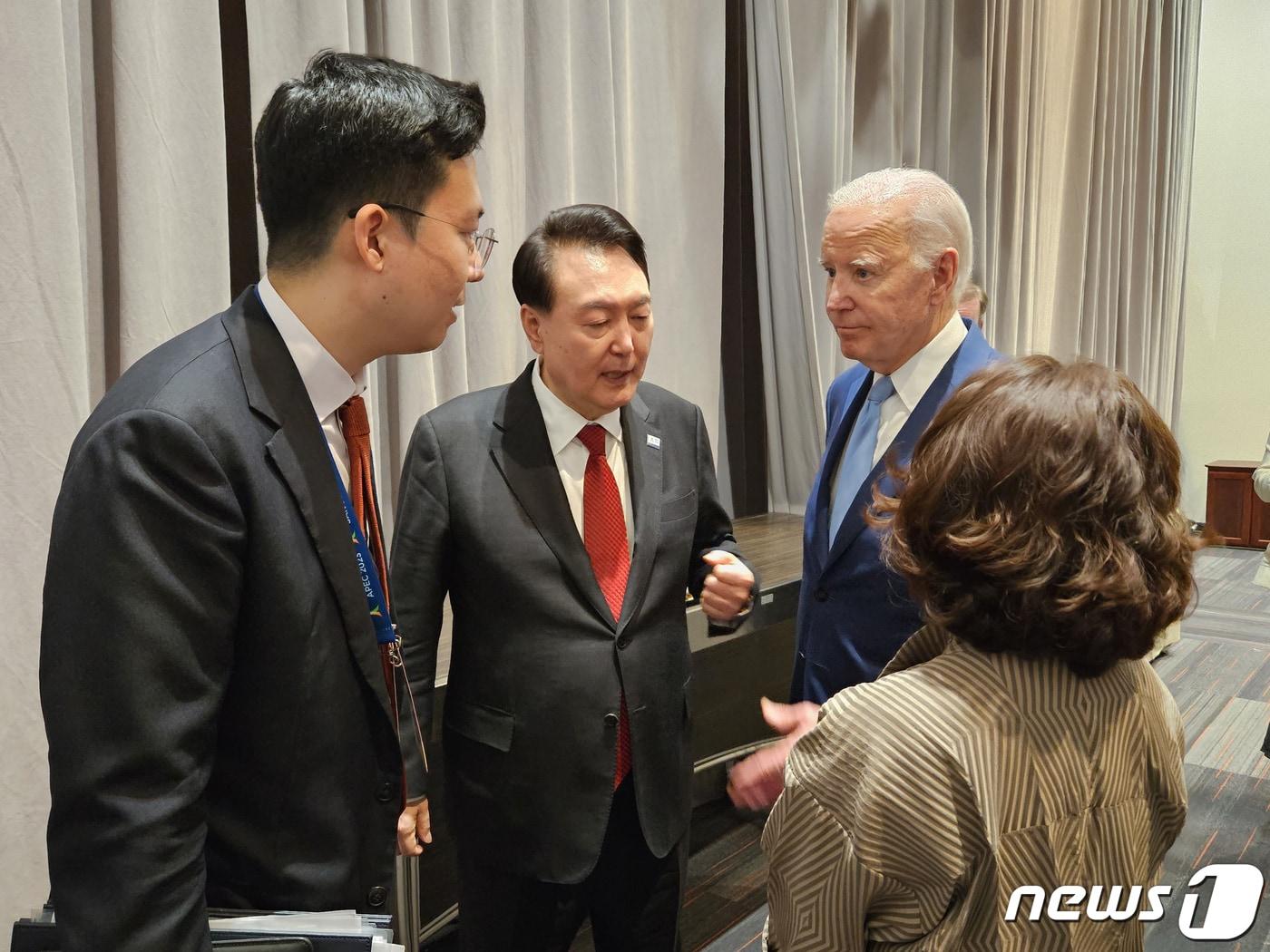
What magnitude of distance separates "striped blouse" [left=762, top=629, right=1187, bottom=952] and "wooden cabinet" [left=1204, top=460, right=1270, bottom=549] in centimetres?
817

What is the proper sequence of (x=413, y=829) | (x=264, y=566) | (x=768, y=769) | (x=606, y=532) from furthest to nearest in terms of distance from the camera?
(x=606, y=532)
(x=413, y=829)
(x=768, y=769)
(x=264, y=566)

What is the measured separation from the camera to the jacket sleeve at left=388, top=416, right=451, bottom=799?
66.9 inches

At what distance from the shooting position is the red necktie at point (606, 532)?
177cm

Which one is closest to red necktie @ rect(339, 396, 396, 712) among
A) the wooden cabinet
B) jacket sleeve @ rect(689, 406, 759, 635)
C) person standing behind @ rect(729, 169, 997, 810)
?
jacket sleeve @ rect(689, 406, 759, 635)

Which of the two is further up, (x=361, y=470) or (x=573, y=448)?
(x=361, y=470)

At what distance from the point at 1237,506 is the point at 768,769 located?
8.34m

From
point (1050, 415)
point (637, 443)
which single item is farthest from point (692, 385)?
point (1050, 415)

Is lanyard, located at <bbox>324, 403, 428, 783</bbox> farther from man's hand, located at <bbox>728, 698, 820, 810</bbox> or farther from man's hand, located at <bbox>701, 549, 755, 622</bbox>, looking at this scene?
man's hand, located at <bbox>701, 549, 755, 622</bbox>

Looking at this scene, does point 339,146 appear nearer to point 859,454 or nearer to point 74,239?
point 74,239

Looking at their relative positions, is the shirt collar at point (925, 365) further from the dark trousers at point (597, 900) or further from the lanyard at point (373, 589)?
the lanyard at point (373, 589)

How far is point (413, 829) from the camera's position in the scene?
1.57 metres

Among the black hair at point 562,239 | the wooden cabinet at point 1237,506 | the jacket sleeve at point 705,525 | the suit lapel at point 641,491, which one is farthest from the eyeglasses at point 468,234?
the wooden cabinet at point 1237,506

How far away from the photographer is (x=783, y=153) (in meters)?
4.11

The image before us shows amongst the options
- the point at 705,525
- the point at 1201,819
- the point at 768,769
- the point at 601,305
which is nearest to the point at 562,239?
the point at 601,305
